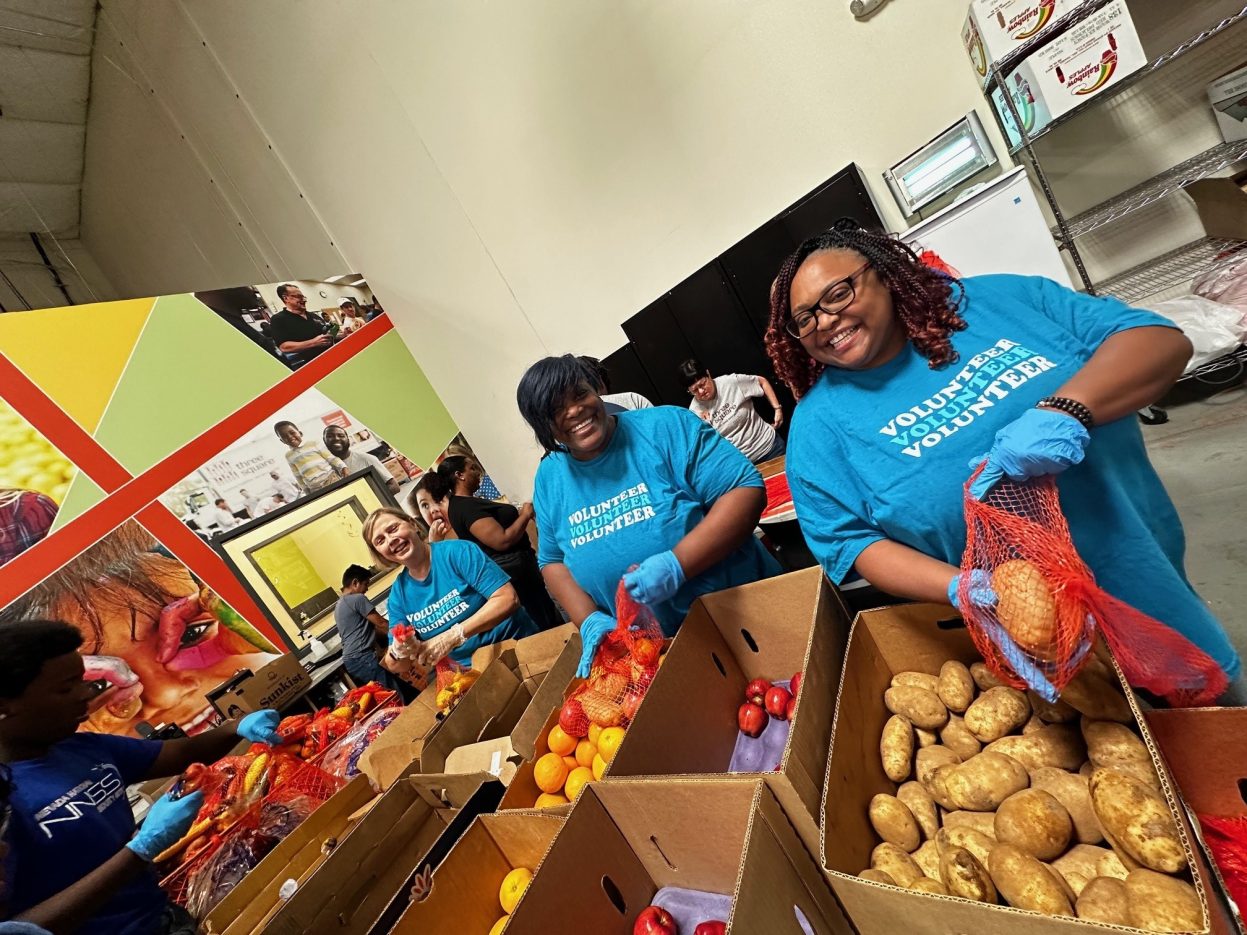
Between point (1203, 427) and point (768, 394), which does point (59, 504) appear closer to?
point (768, 394)

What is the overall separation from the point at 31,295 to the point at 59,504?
5039mm

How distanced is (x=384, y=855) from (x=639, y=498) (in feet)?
4.09

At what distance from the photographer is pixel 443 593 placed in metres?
2.47

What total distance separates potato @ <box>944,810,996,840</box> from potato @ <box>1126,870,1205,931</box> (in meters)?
0.21

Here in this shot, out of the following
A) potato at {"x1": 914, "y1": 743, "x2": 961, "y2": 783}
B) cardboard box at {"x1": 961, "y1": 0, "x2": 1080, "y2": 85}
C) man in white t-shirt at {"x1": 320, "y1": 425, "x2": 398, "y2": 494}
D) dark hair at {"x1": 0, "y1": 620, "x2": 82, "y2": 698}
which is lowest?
potato at {"x1": 914, "y1": 743, "x2": 961, "y2": 783}

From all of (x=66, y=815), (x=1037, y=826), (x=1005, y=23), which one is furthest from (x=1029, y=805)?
(x=1005, y=23)

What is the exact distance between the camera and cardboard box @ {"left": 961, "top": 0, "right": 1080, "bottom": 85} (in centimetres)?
212

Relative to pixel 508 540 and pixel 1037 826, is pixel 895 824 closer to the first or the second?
pixel 1037 826

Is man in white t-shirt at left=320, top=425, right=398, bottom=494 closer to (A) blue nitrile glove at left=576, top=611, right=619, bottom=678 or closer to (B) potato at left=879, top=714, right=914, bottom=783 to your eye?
(A) blue nitrile glove at left=576, top=611, right=619, bottom=678

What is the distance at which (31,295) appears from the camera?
6207mm

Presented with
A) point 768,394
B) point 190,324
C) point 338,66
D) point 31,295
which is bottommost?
point 768,394

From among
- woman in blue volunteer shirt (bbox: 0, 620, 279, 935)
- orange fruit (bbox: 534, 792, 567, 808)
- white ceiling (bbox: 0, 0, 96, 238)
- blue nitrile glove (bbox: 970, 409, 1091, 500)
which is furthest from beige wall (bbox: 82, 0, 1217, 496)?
woman in blue volunteer shirt (bbox: 0, 620, 279, 935)

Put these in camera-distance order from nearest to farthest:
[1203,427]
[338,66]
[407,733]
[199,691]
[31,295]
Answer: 1. [407,733]
2. [1203,427]
3. [199,691]
4. [338,66]
5. [31,295]

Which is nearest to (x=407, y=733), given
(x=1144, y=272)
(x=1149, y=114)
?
(x=1144, y=272)
